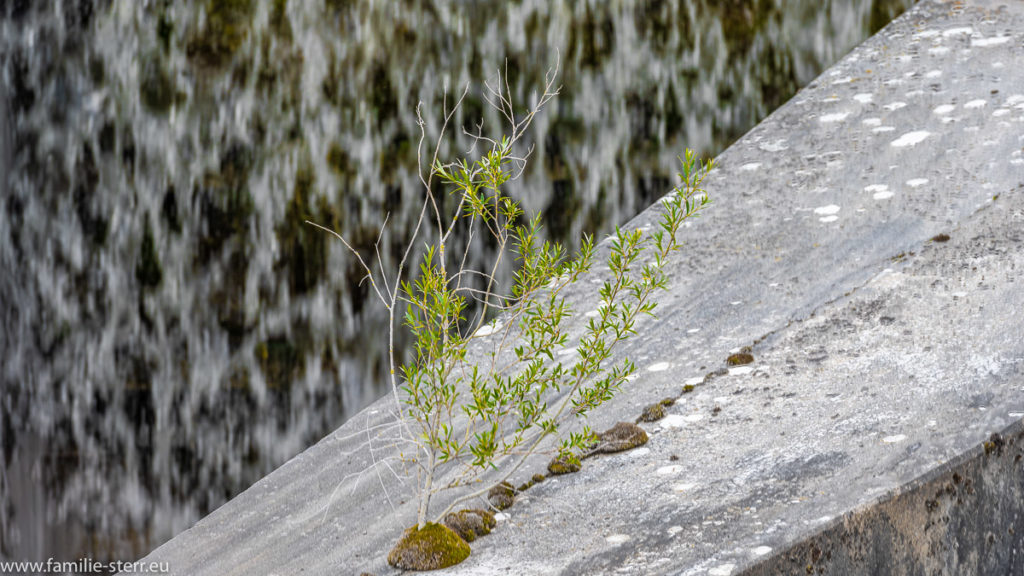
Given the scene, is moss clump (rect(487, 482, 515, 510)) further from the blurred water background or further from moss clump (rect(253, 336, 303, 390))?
moss clump (rect(253, 336, 303, 390))

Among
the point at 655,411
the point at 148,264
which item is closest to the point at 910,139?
the point at 655,411

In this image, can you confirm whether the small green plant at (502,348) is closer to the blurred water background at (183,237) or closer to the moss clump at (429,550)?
the moss clump at (429,550)

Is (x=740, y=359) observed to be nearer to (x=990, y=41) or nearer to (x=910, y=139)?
(x=910, y=139)

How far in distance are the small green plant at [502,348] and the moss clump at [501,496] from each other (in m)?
0.04

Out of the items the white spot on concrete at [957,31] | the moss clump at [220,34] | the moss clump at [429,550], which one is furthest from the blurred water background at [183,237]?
the white spot on concrete at [957,31]

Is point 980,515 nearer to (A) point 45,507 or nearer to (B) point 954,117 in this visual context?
(B) point 954,117

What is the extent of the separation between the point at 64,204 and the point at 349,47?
140cm

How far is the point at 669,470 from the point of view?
2.60 m

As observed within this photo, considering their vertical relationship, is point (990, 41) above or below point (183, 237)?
above

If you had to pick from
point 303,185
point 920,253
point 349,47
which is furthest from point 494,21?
point 920,253

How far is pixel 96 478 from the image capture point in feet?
12.0

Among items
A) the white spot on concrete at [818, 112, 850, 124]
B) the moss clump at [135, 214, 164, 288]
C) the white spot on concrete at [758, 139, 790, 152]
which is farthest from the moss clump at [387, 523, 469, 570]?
the white spot on concrete at [818, 112, 850, 124]

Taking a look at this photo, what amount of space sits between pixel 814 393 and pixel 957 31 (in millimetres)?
3169

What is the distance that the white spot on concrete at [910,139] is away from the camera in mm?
4172
